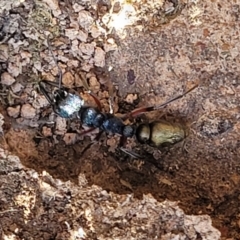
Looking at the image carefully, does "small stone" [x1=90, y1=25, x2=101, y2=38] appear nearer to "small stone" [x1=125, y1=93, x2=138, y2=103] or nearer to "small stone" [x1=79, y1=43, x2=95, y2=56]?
"small stone" [x1=79, y1=43, x2=95, y2=56]

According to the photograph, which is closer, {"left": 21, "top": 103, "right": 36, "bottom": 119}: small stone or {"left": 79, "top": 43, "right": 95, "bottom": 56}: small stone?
{"left": 21, "top": 103, "right": 36, "bottom": 119}: small stone

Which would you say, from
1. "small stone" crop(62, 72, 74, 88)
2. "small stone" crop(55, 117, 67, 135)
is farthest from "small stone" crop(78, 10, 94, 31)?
"small stone" crop(55, 117, 67, 135)

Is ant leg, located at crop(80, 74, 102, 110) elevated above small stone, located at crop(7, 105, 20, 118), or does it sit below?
below

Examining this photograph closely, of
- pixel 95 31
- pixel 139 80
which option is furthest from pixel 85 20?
pixel 139 80

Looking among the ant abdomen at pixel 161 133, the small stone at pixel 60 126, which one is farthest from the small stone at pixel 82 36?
the ant abdomen at pixel 161 133

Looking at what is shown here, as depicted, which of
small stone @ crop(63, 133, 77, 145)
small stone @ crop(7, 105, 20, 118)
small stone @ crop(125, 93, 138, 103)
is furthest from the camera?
small stone @ crop(125, 93, 138, 103)

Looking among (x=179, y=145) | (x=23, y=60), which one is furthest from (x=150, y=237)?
(x=23, y=60)

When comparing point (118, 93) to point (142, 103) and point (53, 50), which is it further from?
point (53, 50)

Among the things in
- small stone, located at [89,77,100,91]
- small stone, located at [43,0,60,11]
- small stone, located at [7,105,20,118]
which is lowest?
small stone, located at [89,77,100,91]
